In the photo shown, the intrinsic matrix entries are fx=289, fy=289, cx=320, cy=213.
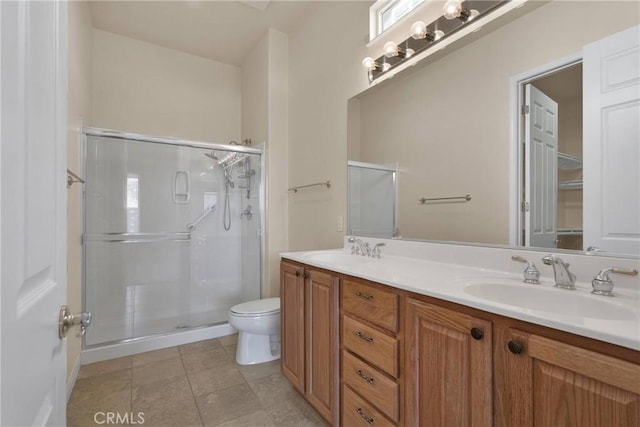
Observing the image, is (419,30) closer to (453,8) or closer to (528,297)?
(453,8)

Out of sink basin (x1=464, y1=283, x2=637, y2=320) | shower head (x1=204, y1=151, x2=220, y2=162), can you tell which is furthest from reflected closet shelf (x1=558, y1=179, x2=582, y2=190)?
shower head (x1=204, y1=151, x2=220, y2=162)

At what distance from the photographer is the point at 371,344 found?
47.2 inches

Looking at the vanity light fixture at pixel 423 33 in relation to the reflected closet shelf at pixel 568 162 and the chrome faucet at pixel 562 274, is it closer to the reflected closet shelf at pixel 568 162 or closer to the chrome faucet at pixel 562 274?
the reflected closet shelf at pixel 568 162

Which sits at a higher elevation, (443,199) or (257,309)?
(443,199)

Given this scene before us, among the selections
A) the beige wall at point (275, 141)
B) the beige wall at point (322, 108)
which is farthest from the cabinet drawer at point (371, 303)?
the beige wall at point (275, 141)

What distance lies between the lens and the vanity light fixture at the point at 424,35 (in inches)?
54.8

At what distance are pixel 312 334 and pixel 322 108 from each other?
1758 mm

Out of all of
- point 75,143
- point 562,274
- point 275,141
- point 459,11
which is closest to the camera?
point 562,274

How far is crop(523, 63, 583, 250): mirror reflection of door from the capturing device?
111cm

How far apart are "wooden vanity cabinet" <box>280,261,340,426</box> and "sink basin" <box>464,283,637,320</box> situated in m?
0.66

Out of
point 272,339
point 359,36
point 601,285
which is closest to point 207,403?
point 272,339

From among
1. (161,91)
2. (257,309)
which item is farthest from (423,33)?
(161,91)

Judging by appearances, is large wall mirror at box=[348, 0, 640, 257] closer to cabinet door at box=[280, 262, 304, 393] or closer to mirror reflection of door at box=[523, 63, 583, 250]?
mirror reflection of door at box=[523, 63, 583, 250]

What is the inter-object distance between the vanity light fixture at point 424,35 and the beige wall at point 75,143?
1941 mm
